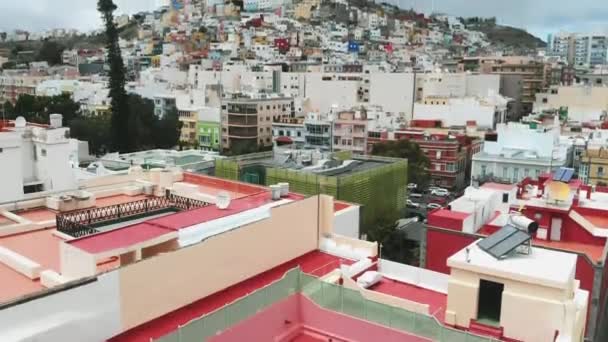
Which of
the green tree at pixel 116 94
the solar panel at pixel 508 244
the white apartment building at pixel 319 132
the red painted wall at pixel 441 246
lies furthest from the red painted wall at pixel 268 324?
the white apartment building at pixel 319 132

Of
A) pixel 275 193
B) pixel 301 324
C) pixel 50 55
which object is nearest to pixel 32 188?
pixel 275 193

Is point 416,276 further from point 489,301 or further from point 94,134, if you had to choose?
point 94,134

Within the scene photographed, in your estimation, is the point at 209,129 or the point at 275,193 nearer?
the point at 275,193

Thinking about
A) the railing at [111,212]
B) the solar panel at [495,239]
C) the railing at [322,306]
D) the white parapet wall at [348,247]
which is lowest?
the white parapet wall at [348,247]

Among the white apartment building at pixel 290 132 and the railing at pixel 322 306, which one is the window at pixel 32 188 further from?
the white apartment building at pixel 290 132

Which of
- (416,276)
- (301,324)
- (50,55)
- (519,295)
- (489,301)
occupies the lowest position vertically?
(301,324)

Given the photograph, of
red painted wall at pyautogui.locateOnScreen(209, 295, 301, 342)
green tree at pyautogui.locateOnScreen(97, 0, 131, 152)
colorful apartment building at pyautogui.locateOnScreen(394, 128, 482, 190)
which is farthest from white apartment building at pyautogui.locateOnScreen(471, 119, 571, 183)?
red painted wall at pyautogui.locateOnScreen(209, 295, 301, 342)

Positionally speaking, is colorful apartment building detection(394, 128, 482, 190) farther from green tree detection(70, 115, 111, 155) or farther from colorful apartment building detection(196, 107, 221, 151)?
green tree detection(70, 115, 111, 155)
